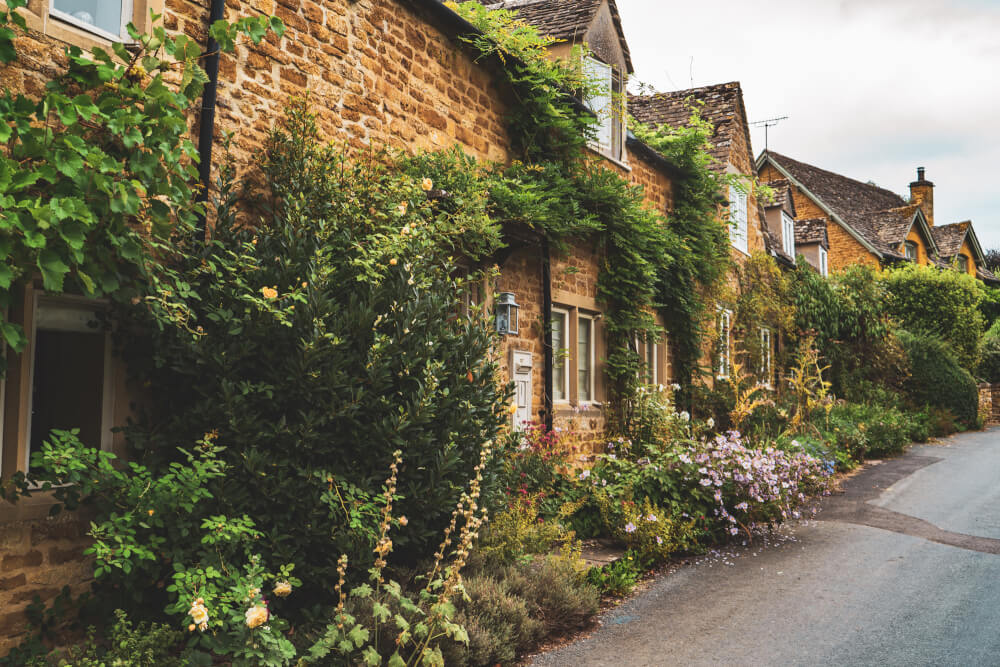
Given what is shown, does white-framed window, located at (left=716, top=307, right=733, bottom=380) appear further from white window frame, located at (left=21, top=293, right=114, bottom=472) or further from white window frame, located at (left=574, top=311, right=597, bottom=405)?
white window frame, located at (left=21, top=293, right=114, bottom=472)

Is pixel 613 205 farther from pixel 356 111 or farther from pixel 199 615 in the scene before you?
pixel 199 615

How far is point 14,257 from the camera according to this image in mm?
3938

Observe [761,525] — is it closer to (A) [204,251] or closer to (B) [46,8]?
(A) [204,251]

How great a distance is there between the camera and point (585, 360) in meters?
11.7

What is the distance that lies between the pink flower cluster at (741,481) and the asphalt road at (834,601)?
0.38m

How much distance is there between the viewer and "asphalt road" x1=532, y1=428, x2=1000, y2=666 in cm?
547

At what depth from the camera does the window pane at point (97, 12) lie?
4.96m

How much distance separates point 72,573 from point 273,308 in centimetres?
211

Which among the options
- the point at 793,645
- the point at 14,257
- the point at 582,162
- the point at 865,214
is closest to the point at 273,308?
the point at 14,257

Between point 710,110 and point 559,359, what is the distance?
929cm

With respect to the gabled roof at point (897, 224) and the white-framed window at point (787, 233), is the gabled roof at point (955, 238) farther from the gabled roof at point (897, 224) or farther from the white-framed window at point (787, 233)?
the white-framed window at point (787, 233)

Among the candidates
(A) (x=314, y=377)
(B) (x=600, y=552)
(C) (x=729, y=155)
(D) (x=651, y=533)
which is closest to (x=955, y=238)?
(C) (x=729, y=155)

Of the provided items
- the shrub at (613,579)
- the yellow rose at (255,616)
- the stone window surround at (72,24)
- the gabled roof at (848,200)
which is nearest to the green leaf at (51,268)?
the stone window surround at (72,24)

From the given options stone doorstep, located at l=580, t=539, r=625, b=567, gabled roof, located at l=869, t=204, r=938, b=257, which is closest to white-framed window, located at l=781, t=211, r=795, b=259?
gabled roof, located at l=869, t=204, r=938, b=257
